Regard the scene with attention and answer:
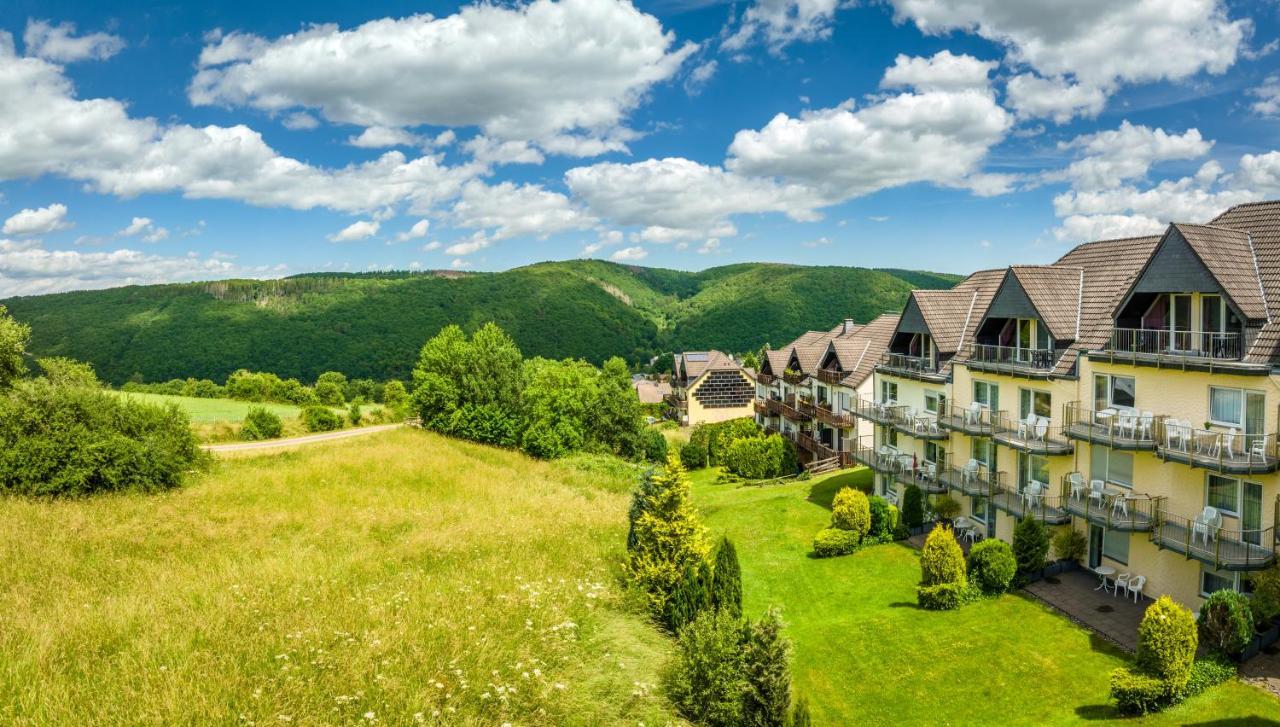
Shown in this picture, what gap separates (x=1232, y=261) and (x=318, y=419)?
196 feet

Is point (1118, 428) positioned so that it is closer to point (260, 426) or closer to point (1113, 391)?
point (1113, 391)

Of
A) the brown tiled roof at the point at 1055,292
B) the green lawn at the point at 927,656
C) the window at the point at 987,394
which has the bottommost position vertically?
the green lawn at the point at 927,656

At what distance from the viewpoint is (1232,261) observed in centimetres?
1947

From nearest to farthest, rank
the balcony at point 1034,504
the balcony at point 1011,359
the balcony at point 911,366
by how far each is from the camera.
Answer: the balcony at point 1034,504 → the balcony at point 1011,359 → the balcony at point 911,366

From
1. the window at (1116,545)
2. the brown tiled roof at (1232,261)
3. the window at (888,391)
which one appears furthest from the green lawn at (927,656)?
the window at (888,391)

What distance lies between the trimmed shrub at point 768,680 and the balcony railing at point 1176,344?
15143 millimetres

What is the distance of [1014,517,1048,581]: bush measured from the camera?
→ 22.9 m

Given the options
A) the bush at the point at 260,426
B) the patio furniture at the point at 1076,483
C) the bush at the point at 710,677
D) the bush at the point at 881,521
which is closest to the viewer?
the bush at the point at 710,677

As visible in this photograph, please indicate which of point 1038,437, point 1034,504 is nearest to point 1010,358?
point 1038,437

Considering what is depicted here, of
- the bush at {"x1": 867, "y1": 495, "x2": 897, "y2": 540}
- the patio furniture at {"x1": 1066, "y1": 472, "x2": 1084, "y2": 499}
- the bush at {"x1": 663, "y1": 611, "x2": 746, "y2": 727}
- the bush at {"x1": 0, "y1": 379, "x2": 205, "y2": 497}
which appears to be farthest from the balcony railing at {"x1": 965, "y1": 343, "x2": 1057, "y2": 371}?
the bush at {"x1": 0, "y1": 379, "x2": 205, "y2": 497}

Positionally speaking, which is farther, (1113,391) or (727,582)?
(1113,391)

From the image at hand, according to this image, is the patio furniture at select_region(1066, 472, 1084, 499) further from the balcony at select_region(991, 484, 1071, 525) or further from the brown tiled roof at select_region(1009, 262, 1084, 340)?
the brown tiled roof at select_region(1009, 262, 1084, 340)

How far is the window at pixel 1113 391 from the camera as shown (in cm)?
2147

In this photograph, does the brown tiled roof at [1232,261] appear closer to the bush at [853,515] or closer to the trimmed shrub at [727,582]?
the bush at [853,515]
